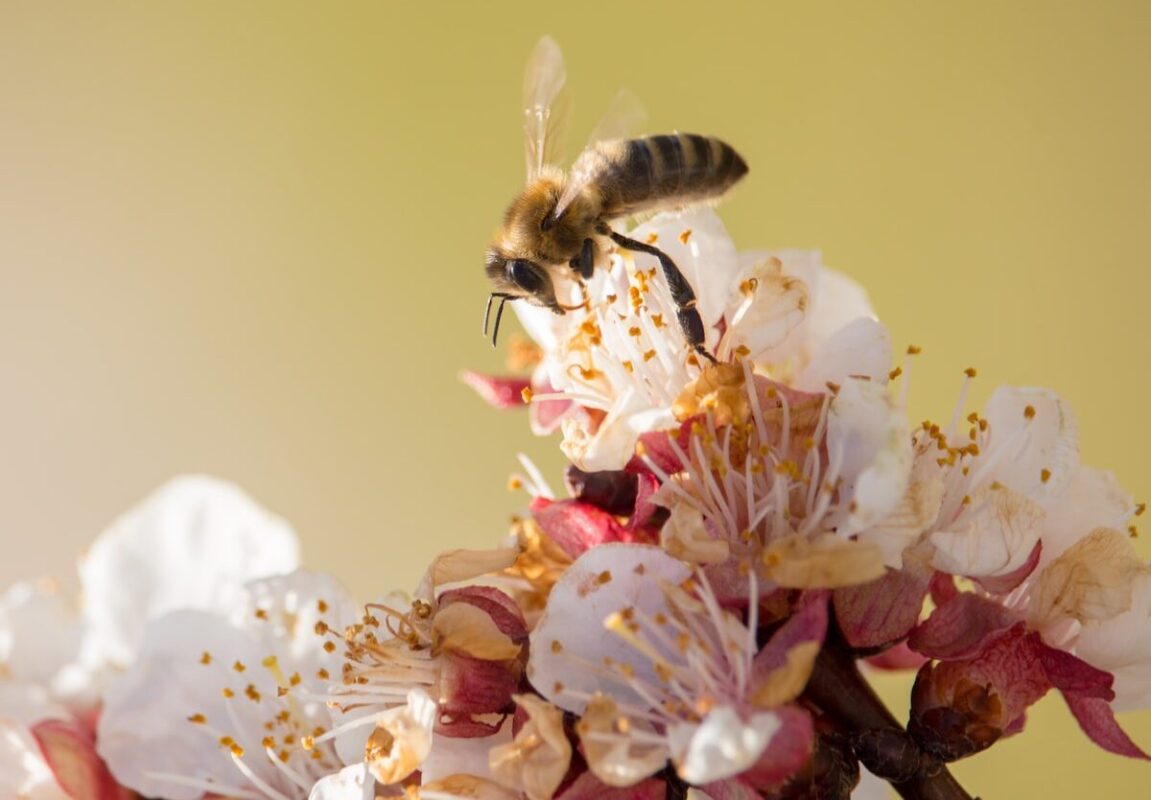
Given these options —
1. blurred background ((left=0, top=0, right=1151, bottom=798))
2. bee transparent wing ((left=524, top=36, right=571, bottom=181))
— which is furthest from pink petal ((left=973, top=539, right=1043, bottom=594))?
blurred background ((left=0, top=0, right=1151, bottom=798))

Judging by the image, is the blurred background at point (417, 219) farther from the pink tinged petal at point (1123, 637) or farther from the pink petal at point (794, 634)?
the pink petal at point (794, 634)

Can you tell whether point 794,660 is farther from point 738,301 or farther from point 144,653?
point 144,653

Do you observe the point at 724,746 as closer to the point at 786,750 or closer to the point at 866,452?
the point at 786,750

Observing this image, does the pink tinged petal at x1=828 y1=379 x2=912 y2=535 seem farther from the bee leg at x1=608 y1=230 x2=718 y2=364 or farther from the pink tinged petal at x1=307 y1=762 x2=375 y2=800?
the pink tinged petal at x1=307 y1=762 x2=375 y2=800

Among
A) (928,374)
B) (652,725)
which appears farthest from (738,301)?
(928,374)

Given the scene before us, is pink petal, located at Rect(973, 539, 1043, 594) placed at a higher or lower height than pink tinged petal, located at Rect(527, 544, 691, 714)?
lower
